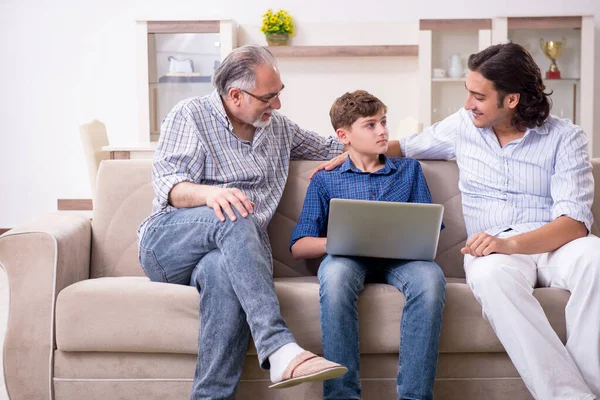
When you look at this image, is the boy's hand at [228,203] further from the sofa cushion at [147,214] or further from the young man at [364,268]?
the sofa cushion at [147,214]

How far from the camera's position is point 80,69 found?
5.23m

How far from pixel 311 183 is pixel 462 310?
60cm

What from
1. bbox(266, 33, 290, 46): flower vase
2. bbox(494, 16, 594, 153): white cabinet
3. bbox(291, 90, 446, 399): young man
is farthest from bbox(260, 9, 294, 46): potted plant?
bbox(291, 90, 446, 399): young man

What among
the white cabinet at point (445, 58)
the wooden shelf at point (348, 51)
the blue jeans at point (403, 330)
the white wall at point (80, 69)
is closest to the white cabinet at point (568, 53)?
the white cabinet at point (445, 58)

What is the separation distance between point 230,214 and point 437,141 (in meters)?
0.79

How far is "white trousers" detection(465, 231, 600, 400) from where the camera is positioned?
170 cm

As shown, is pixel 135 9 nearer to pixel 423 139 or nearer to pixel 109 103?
pixel 109 103

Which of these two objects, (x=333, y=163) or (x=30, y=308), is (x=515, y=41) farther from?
(x=30, y=308)

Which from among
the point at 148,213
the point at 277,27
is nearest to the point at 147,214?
the point at 148,213

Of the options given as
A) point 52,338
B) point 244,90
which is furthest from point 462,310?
point 52,338

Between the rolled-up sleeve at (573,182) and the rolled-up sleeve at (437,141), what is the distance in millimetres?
305

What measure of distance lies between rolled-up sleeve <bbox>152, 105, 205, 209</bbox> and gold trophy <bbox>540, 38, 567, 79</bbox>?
11.5 ft

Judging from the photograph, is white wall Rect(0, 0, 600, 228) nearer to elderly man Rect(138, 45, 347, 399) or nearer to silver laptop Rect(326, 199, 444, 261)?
elderly man Rect(138, 45, 347, 399)

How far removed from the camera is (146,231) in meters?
1.99
